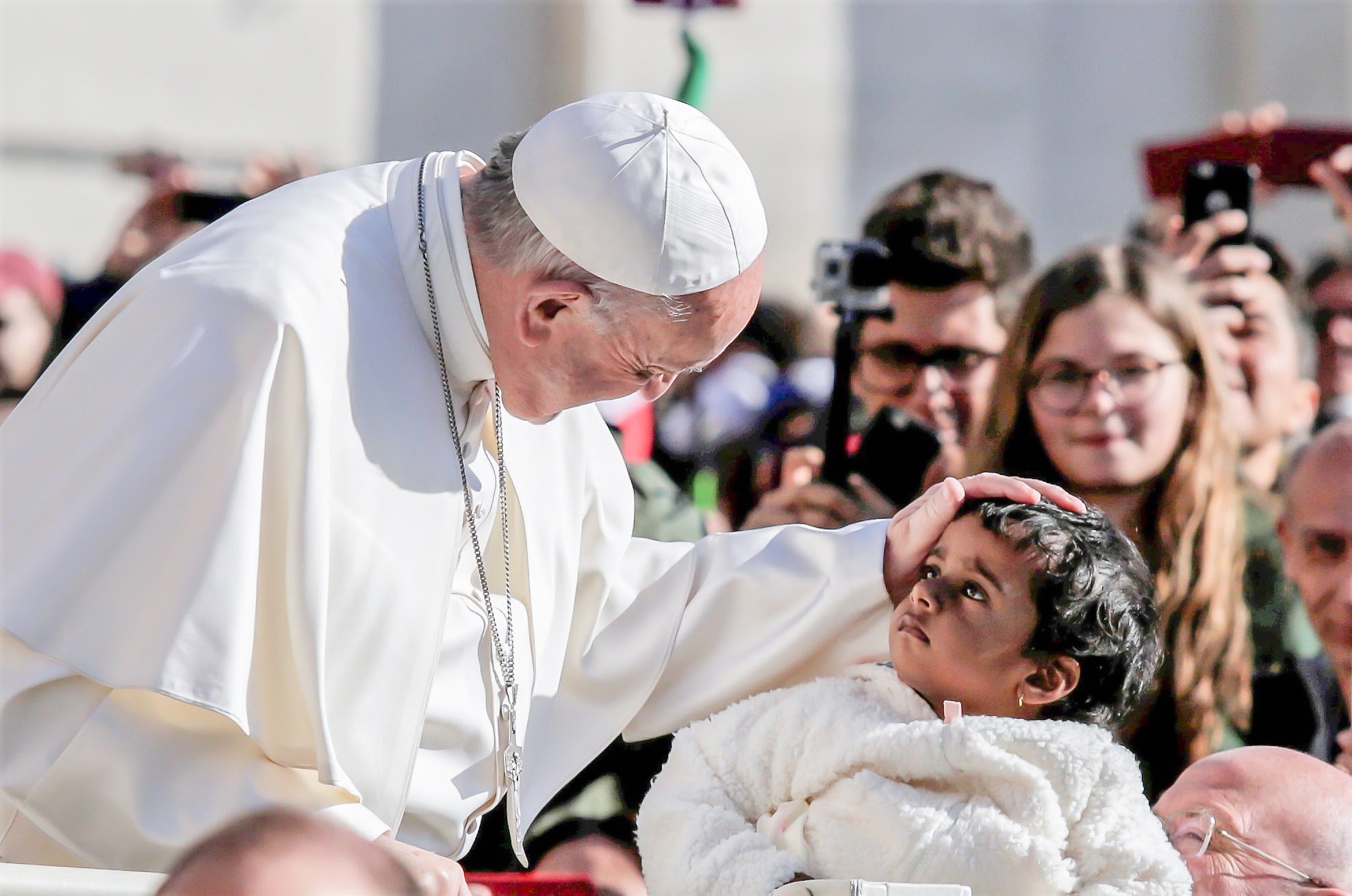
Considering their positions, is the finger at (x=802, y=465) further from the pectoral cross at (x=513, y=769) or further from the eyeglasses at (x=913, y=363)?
the pectoral cross at (x=513, y=769)

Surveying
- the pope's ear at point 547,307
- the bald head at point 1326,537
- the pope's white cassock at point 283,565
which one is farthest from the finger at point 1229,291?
the pope's ear at point 547,307

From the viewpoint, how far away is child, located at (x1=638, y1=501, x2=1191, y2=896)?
224 centimetres

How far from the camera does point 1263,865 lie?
2.38 metres

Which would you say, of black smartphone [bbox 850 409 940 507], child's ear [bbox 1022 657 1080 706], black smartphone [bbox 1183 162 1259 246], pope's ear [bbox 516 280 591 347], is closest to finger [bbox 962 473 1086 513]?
child's ear [bbox 1022 657 1080 706]

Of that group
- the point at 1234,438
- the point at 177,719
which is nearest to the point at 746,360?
the point at 1234,438

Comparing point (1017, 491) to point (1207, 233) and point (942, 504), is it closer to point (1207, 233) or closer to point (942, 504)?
point (942, 504)

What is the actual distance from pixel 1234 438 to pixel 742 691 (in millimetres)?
1579

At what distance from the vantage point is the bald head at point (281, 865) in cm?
134

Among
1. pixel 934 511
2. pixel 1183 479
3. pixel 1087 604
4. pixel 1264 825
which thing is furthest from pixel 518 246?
pixel 1183 479

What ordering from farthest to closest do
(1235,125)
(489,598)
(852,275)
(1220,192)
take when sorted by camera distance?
(1235,125) → (1220,192) → (852,275) → (489,598)

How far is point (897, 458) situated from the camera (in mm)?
3797

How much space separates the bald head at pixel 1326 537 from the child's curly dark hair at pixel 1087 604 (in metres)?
1.26

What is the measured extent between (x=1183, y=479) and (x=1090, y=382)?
30cm

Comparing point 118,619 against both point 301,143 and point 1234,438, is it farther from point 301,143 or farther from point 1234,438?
point 301,143
